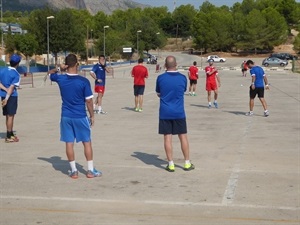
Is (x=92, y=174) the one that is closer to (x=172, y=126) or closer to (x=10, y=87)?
(x=172, y=126)

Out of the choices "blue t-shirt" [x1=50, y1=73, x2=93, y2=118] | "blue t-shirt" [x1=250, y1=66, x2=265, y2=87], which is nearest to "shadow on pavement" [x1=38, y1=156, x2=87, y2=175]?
"blue t-shirt" [x1=50, y1=73, x2=93, y2=118]

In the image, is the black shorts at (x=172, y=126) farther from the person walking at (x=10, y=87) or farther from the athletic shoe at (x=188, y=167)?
the person walking at (x=10, y=87)

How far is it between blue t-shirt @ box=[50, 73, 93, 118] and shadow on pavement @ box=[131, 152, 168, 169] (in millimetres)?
1758

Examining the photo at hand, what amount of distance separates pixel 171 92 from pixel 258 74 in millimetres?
8611

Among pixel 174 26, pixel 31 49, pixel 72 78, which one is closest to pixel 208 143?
pixel 72 78

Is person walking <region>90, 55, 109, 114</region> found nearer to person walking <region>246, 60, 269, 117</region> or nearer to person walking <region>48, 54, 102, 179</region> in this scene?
person walking <region>246, 60, 269, 117</region>

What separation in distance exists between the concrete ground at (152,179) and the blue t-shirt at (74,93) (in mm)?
953

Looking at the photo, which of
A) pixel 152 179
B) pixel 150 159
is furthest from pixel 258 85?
pixel 152 179

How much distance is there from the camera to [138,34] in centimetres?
11844

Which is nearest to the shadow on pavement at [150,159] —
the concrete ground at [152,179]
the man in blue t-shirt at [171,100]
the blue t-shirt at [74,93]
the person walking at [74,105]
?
the concrete ground at [152,179]

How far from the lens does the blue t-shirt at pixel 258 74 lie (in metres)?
16.5

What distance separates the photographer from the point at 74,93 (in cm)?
795

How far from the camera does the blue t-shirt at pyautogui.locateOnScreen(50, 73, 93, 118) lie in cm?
790

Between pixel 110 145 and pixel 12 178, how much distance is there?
3.34 metres
